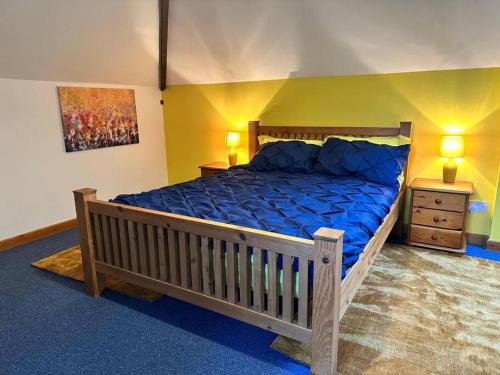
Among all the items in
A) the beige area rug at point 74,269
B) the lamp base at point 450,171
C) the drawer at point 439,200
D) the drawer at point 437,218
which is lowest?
the beige area rug at point 74,269

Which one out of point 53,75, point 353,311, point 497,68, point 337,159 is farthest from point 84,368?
point 497,68

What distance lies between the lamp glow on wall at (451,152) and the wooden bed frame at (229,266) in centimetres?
107

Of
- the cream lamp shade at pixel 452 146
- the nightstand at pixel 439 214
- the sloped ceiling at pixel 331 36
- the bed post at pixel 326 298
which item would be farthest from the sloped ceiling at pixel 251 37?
the bed post at pixel 326 298

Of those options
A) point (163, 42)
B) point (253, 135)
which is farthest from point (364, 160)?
point (163, 42)

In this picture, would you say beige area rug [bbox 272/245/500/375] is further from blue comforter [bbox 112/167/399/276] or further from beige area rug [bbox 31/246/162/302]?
beige area rug [bbox 31/246/162/302]

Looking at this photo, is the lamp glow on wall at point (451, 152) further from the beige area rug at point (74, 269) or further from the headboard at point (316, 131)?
the beige area rug at point (74, 269)

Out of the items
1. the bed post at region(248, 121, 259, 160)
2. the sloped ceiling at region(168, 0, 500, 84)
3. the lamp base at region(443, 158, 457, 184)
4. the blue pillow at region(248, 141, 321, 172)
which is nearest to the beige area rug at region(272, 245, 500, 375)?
A: the lamp base at region(443, 158, 457, 184)

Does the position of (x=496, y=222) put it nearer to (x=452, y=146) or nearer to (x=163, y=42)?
(x=452, y=146)

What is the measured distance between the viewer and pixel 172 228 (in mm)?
2023

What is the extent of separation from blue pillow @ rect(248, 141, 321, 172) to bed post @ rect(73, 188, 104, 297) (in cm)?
167

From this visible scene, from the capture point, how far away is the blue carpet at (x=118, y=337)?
1.83 metres

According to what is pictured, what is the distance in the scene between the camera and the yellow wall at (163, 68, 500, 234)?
3.14 metres

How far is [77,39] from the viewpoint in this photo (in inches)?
131

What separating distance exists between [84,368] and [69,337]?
33 centimetres
